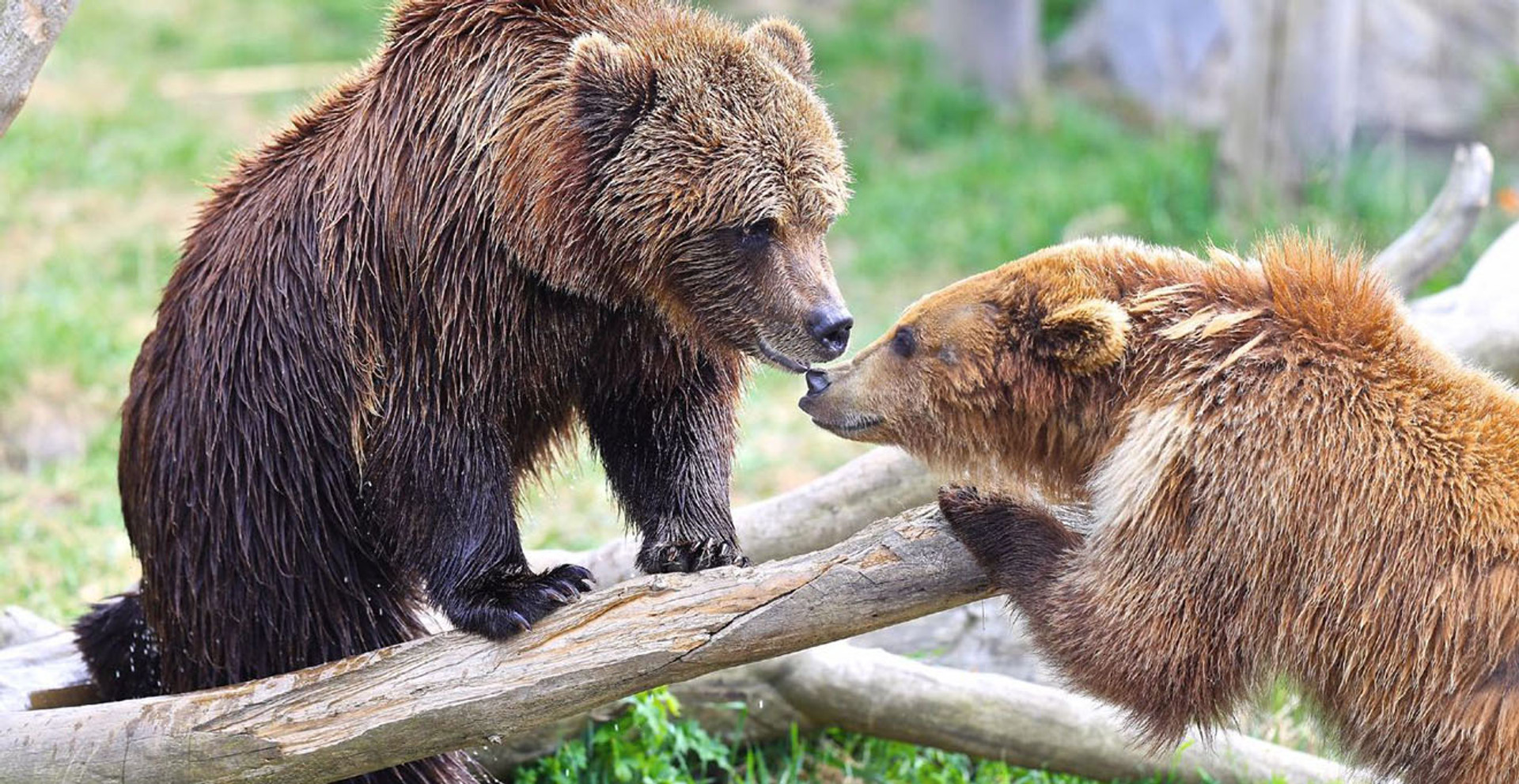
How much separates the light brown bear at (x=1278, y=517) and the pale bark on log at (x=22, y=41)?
7.91ft

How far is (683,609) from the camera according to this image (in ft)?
11.2

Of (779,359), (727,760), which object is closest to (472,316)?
(779,359)

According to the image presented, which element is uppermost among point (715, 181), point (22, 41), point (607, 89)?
point (22, 41)

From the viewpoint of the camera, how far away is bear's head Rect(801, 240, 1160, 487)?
3529 mm

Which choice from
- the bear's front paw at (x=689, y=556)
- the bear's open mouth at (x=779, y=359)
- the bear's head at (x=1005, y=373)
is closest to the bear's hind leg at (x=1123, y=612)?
the bear's head at (x=1005, y=373)

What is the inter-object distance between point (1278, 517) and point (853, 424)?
Result: 1.03 metres

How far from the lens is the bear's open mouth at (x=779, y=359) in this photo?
370 centimetres

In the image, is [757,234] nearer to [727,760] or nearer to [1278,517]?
[1278,517]

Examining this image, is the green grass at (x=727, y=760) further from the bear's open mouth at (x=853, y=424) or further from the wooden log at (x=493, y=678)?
the bear's open mouth at (x=853, y=424)

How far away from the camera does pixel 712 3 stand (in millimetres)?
14836

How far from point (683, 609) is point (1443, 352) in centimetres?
183

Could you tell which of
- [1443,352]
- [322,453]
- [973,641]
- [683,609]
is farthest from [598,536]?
[1443,352]

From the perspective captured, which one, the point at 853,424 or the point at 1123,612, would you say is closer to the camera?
the point at 1123,612

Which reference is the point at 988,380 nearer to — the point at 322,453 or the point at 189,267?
the point at 322,453
